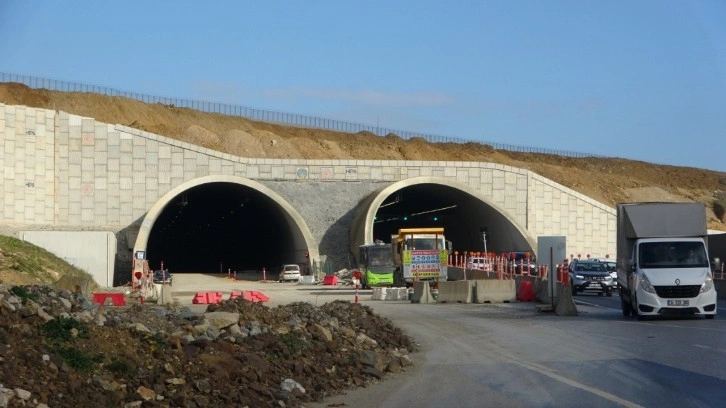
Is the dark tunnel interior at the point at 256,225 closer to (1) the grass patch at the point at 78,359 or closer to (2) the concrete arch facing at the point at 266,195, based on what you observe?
(2) the concrete arch facing at the point at 266,195

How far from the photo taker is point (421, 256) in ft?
158

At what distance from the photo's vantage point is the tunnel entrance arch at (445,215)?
66.2 metres

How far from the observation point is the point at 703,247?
2828 cm

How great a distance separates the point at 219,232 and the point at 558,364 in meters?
73.8

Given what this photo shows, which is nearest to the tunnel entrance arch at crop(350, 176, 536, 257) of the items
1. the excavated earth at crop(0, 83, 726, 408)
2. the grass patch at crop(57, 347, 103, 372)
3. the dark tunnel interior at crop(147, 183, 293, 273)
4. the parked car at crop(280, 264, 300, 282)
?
the parked car at crop(280, 264, 300, 282)

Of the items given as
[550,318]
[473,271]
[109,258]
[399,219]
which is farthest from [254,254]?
[550,318]

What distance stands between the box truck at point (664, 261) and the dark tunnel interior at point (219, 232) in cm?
3949

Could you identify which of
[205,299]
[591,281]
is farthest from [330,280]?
[205,299]

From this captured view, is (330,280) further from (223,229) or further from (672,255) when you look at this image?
(672,255)

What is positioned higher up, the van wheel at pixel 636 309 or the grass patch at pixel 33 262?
the grass patch at pixel 33 262

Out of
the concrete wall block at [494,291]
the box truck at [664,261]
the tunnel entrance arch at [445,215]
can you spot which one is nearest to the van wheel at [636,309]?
the box truck at [664,261]

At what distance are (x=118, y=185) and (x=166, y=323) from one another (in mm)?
49668

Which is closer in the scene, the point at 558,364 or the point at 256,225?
the point at 558,364

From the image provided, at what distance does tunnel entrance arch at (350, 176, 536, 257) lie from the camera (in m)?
66.2
